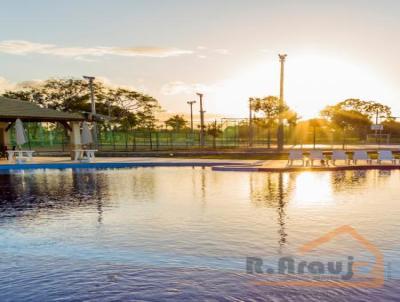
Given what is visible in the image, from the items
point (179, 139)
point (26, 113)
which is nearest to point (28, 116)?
point (26, 113)

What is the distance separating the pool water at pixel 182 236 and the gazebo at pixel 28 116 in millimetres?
11981

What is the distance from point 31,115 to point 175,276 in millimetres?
22636

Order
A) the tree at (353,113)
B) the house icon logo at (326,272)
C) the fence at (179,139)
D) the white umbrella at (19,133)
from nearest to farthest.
A: the house icon logo at (326,272)
the white umbrella at (19,133)
the fence at (179,139)
the tree at (353,113)

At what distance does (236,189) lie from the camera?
12.9 meters

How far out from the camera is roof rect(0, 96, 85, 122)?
2395cm

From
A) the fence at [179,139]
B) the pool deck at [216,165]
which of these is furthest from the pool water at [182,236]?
the fence at [179,139]

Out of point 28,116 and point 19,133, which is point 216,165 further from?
point 28,116

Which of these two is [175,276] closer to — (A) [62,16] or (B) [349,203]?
(B) [349,203]

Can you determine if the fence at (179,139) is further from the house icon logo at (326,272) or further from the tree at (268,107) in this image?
the house icon logo at (326,272)

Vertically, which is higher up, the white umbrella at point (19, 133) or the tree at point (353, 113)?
the tree at point (353, 113)

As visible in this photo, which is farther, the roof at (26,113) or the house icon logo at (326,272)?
the roof at (26,113)

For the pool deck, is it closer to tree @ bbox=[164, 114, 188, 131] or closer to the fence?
the fence

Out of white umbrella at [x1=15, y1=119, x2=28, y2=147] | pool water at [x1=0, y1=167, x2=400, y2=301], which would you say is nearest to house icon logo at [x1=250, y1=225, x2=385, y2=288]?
pool water at [x1=0, y1=167, x2=400, y2=301]

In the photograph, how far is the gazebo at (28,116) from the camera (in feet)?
79.9
